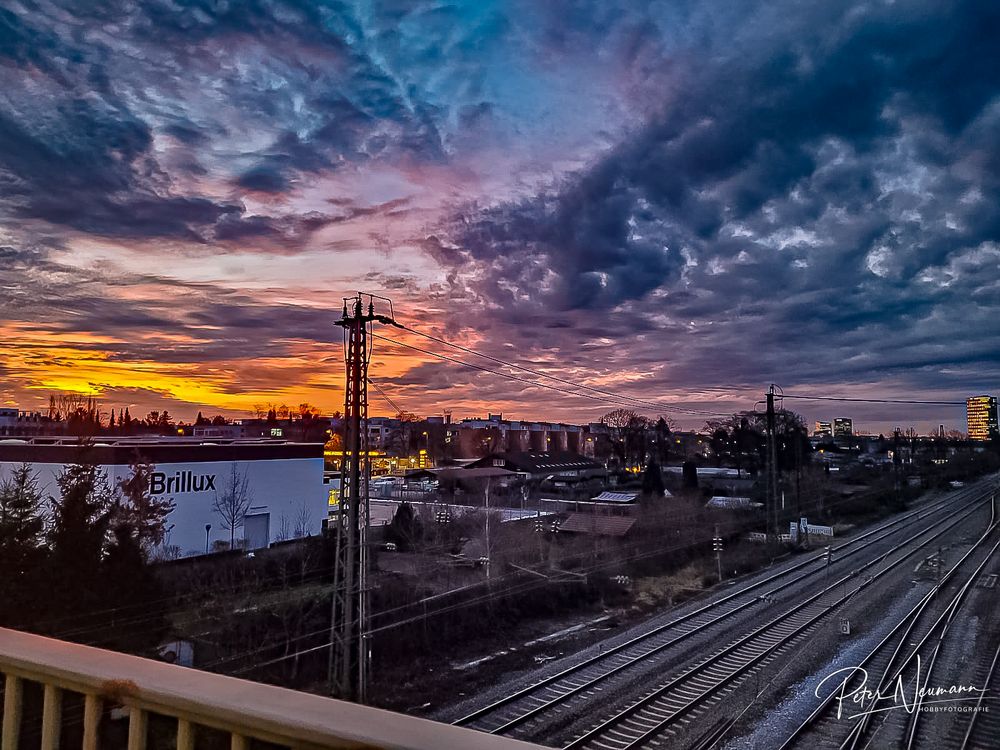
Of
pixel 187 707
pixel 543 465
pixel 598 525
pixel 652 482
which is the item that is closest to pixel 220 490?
pixel 598 525

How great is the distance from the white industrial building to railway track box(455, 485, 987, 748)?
15246 mm

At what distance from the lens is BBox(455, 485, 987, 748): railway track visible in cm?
1038

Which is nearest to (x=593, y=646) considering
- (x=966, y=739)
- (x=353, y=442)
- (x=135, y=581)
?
(x=966, y=739)

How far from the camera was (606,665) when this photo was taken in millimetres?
12875

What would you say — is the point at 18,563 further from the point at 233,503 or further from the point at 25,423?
the point at 25,423

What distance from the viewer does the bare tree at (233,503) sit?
24.1m

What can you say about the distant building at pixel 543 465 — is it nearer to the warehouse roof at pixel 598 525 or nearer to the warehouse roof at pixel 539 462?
the warehouse roof at pixel 539 462

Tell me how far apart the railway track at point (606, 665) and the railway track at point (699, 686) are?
35.4 inches

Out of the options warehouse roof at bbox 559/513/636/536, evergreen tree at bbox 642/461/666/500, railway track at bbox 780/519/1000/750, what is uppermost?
evergreen tree at bbox 642/461/666/500

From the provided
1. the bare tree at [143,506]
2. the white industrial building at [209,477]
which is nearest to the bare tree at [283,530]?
the white industrial building at [209,477]

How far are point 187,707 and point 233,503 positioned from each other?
25130 millimetres

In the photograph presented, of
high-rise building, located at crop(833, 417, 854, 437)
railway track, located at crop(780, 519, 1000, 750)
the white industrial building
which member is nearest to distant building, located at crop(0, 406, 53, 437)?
the white industrial building

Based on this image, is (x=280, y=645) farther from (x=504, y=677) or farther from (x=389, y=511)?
(x=389, y=511)

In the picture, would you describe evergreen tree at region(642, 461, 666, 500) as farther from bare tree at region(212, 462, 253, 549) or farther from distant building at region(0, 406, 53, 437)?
distant building at region(0, 406, 53, 437)
